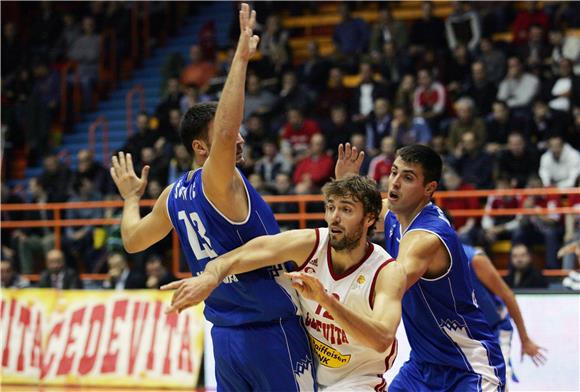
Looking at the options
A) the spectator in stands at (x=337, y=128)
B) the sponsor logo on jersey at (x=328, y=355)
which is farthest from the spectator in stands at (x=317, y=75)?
the sponsor logo on jersey at (x=328, y=355)

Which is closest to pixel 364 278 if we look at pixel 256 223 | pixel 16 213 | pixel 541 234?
pixel 256 223

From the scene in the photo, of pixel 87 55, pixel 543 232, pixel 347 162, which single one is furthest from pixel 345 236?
pixel 87 55

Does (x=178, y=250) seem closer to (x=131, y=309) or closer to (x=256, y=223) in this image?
(x=131, y=309)

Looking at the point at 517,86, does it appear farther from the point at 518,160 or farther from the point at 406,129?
the point at 518,160

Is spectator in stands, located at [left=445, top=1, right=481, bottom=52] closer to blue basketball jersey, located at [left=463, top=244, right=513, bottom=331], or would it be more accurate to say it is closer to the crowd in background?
the crowd in background

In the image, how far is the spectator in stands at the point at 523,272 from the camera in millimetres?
11047

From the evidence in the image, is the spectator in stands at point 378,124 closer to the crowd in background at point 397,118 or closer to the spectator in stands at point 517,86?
the crowd in background at point 397,118

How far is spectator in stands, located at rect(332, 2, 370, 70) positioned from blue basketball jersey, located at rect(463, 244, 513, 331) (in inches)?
342

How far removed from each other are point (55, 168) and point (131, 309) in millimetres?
5016

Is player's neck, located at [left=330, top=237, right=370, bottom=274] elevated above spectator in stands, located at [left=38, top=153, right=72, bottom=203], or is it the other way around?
player's neck, located at [left=330, top=237, right=370, bottom=274]

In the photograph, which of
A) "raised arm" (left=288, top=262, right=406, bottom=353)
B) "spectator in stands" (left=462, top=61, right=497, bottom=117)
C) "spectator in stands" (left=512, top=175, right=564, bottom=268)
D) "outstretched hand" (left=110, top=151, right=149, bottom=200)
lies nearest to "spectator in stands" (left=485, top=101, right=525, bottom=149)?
"spectator in stands" (left=462, top=61, right=497, bottom=117)

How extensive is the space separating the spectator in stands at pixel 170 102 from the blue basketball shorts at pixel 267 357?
11343 millimetres

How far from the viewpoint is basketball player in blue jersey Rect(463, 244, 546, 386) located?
24.1 ft

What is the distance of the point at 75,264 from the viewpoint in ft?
47.5
